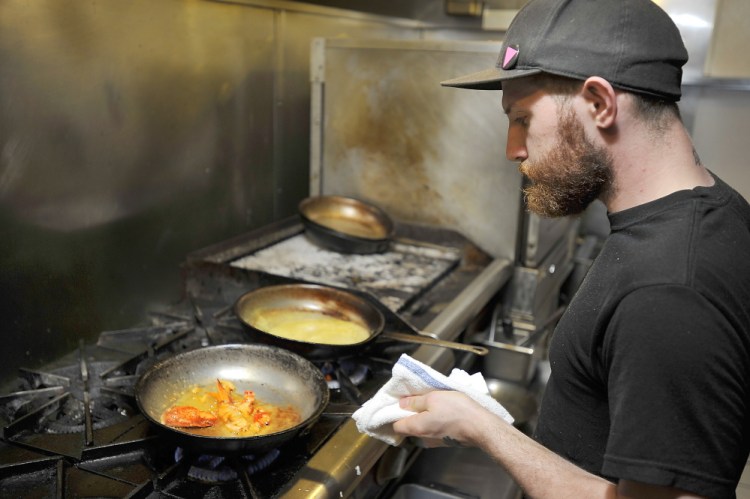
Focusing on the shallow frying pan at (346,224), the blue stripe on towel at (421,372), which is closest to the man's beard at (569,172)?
the blue stripe on towel at (421,372)

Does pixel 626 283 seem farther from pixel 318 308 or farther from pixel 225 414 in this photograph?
pixel 318 308

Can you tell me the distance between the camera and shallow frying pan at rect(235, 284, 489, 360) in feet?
5.39

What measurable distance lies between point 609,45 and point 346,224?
161 centimetres

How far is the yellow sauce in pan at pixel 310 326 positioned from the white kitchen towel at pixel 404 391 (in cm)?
48

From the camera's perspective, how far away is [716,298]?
0.87 m

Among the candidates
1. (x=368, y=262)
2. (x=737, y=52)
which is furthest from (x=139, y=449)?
(x=737, y=52)

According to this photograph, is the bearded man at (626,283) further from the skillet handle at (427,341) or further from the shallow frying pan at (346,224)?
the shallow frying pan at (346,224)

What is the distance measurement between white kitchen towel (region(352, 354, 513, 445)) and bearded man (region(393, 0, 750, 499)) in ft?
0.06

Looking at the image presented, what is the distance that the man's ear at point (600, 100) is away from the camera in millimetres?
983

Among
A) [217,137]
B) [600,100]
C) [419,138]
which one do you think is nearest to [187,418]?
[600,100]

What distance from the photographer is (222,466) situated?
1205 millimetres

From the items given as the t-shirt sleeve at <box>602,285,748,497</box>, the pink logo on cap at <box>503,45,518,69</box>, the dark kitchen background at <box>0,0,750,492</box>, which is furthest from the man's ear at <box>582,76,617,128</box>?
the dark kitchen background at <box>0,0,750,492</box>

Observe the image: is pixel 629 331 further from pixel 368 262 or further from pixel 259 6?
pixel 259 6

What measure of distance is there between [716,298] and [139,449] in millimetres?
991
